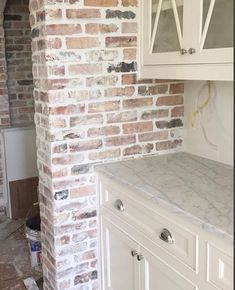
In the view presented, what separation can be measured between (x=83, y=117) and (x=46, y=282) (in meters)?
1.04

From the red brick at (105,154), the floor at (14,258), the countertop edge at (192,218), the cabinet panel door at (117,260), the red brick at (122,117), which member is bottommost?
the floor at (14,258)

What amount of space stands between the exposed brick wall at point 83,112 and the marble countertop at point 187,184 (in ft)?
0.43

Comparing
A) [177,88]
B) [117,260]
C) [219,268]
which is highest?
[177,88]

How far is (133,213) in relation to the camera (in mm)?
1856

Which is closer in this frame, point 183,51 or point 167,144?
point 183,51

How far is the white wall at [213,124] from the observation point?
2.02 m

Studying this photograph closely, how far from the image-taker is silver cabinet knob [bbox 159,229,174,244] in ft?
5.23

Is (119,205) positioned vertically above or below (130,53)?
below

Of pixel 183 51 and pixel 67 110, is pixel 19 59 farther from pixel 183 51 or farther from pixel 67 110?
pixel 183 51

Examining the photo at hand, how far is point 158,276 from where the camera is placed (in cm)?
173

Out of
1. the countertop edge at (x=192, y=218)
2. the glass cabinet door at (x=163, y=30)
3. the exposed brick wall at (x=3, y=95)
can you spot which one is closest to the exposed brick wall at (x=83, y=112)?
the glass cabinet door at (x=163, y=30)

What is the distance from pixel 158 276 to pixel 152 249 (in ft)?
0.38

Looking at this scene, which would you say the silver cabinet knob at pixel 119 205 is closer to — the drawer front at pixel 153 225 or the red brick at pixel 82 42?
the drawer front at pixel 153 225

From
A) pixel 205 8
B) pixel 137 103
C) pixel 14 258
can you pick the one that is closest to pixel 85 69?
pixel 137 103
